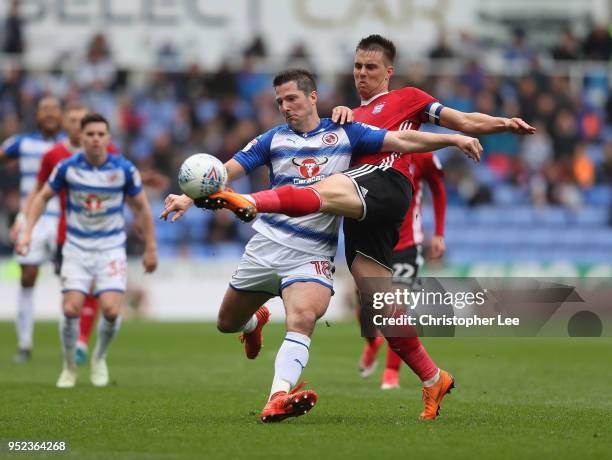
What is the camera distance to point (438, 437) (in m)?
7.20

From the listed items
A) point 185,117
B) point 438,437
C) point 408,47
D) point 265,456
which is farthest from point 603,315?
point 408,47

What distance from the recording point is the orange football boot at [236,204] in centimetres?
732

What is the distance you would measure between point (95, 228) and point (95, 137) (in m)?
0.87

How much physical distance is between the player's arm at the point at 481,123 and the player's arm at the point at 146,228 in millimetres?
3744

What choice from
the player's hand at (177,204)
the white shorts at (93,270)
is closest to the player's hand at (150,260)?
the white shorts at (93,270)

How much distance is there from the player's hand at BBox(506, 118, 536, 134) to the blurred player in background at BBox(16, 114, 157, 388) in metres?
4.41

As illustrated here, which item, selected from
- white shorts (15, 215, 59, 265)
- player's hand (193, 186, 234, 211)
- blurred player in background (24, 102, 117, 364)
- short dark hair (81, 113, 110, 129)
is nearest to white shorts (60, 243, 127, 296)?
blurred player in background (24, 102, 117, 364)

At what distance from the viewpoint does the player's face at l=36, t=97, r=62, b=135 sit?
1430 centimetres

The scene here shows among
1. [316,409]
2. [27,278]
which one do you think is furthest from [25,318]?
[316,409]

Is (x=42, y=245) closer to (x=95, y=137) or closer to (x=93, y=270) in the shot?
(x=93, y=270)

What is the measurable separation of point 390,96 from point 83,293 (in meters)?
3.84

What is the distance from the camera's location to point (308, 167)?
325 inches

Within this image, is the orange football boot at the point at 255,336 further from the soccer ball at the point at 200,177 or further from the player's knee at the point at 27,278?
the player's knee at the point at 27,278

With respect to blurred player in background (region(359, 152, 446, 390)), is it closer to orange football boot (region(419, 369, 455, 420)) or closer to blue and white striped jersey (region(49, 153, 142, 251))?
blue and white striped jersey (region(49, 153, 142, 251))
